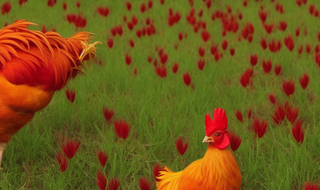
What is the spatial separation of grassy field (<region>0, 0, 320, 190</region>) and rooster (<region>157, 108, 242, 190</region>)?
435 mm

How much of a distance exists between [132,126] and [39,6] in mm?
3507

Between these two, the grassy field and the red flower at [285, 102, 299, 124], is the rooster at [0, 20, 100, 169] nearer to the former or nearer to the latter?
the grassy field

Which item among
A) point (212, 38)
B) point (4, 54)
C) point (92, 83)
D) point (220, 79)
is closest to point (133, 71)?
point (92, 83)

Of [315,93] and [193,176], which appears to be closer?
[193,176]

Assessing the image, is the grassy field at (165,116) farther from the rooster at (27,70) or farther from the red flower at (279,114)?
the rooster at (27,70)

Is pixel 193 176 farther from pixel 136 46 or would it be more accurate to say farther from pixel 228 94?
pixel 136 46

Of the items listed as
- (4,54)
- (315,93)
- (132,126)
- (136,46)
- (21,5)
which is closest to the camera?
(4,54)

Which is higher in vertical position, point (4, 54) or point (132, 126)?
point (4, 54)

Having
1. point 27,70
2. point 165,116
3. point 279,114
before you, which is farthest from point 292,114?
point 27,70

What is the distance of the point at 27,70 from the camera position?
7.36 ft

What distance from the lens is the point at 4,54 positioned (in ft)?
7.54

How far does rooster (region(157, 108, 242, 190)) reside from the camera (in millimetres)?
1896

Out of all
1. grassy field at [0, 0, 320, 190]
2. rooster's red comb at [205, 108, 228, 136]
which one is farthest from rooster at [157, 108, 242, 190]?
grassy field at [0, 0, 320, 190]

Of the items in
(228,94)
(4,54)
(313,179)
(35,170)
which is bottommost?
(35,170)
